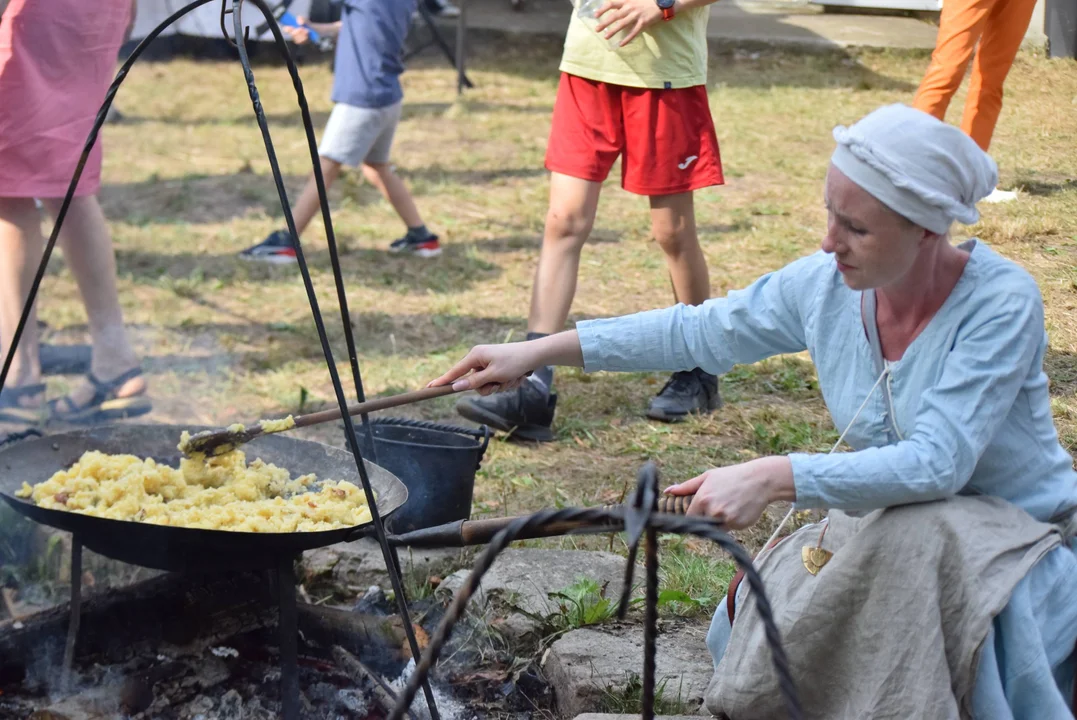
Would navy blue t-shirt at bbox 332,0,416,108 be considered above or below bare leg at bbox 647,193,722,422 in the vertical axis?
above

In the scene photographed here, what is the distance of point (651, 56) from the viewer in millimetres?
3846

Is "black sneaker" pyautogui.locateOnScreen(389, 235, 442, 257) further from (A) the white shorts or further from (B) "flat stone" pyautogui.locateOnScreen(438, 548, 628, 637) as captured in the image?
(B) "flat stone" pyautogui.locateOnScreen(438, 548, 628, 637)

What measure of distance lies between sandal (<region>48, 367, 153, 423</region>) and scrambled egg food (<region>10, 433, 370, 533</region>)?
127 cm

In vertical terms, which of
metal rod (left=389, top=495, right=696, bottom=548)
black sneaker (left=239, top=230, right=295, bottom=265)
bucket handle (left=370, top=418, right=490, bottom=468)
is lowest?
Result: black sneaker (left=239, top=230, right=295, bottom=265)

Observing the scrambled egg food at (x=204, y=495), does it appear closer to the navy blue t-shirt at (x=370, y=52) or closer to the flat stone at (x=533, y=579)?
the flat stone at (x=533, y=579)

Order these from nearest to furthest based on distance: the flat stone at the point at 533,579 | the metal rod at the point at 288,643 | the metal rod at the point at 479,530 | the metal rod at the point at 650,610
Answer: the metal rod at the point at 650,610
the metal rod at the point at 479,530
the metal rod at the point at 288,643
the flat stone at the point at 533,579

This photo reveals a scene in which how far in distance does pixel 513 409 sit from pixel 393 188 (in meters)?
2.48

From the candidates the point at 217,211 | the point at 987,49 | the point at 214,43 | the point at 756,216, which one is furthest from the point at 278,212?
the point at 214,43

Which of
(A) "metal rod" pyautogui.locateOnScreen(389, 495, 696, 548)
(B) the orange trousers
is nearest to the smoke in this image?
(A) "metal rod" pyautogui.locateOnScreen(389, 495, 696, 548)

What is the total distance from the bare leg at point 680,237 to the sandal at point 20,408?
2.41 meters

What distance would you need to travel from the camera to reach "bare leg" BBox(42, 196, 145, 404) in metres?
4.05

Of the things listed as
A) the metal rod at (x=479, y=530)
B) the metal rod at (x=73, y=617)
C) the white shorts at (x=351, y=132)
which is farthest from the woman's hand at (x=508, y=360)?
the white shorts at (x=351, y=132)

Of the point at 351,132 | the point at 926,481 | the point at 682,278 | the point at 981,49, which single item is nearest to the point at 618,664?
the point at 926,481

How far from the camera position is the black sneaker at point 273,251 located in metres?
6.10
